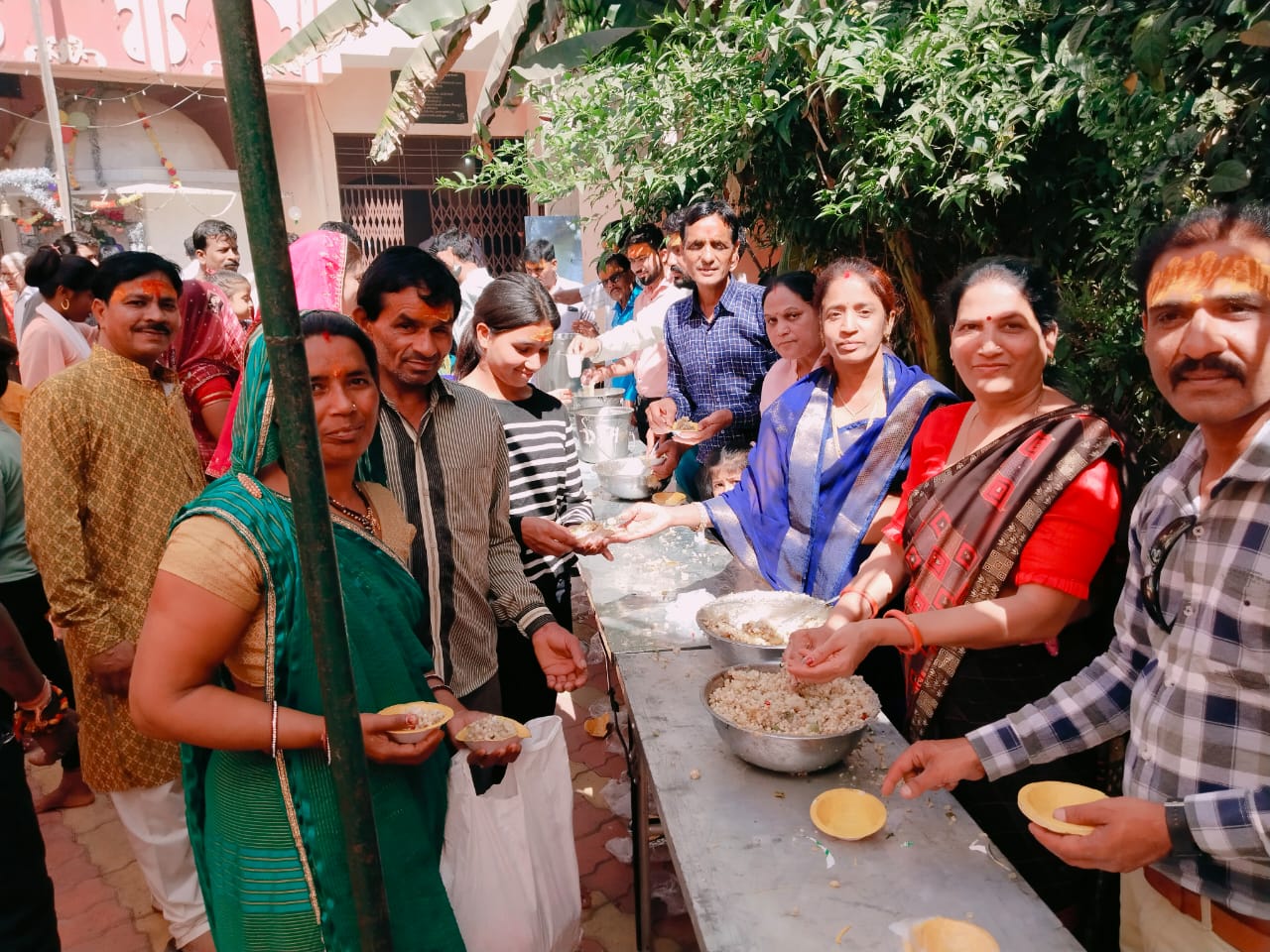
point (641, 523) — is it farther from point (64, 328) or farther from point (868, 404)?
point (64, 328)

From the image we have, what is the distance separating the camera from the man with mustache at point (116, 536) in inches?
102

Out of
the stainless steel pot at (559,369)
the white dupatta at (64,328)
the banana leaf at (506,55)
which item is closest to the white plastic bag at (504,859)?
the white dupatta at (64,328)

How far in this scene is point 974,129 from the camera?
3.00m

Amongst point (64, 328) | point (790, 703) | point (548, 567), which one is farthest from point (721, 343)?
point (64, 328)

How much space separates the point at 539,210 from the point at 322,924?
13.5 meters

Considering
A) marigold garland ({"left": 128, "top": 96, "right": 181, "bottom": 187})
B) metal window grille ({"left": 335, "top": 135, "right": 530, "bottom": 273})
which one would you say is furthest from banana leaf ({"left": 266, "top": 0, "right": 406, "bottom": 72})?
marigold garland ({"left": 128, "top": 96, "right": 181, "bottom": 187})

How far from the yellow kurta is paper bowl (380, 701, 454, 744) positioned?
1561mm

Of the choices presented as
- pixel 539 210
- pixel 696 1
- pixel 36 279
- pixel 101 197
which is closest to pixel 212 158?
pixel 101 197

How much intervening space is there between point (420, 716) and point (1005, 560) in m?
1.33

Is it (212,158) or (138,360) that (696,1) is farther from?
(212,158)

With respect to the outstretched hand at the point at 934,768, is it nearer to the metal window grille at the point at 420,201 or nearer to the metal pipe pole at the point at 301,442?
the metal pipe pole at the point at 301,442

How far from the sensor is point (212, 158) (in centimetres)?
1323

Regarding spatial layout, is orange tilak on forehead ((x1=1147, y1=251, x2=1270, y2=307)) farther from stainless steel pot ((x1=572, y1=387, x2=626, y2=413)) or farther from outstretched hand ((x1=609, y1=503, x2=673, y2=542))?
stainless steel pot ((x1=572, y1=387, x2=626, y2=413))

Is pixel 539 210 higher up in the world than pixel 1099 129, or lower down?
higher up
